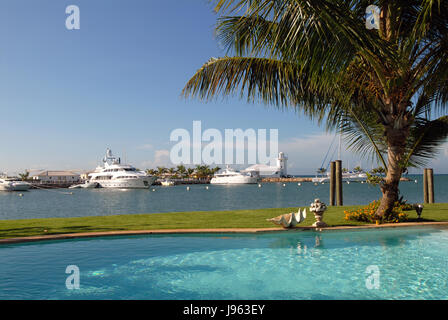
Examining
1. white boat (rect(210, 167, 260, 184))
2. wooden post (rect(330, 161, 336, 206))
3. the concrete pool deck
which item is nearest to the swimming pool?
the concrete pool deck

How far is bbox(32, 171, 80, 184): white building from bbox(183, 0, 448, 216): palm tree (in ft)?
371

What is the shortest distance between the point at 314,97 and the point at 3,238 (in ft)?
31.3

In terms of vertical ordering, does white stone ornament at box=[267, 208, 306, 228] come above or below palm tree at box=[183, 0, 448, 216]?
below

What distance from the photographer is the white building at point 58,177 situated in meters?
114

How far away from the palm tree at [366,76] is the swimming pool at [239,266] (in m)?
3.01

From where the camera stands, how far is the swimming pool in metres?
5.64

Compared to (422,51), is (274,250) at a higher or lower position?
lower

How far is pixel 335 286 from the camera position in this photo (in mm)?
5832

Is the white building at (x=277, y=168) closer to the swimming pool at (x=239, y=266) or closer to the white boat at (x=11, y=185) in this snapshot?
the white boat at (x=11, y=185)

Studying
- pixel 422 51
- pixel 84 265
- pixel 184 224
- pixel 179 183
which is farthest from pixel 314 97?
pixel 179 183

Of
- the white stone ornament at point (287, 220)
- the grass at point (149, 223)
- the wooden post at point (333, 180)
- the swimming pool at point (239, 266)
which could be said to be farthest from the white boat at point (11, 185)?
the white stone ornament at point (287, 220)

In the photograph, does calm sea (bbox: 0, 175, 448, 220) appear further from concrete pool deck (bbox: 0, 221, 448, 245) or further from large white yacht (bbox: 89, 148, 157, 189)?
concrete pool deck (bbox: 0, 221, 448, 245)

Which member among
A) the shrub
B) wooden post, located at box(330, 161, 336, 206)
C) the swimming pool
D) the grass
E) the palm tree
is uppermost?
the palm tree
